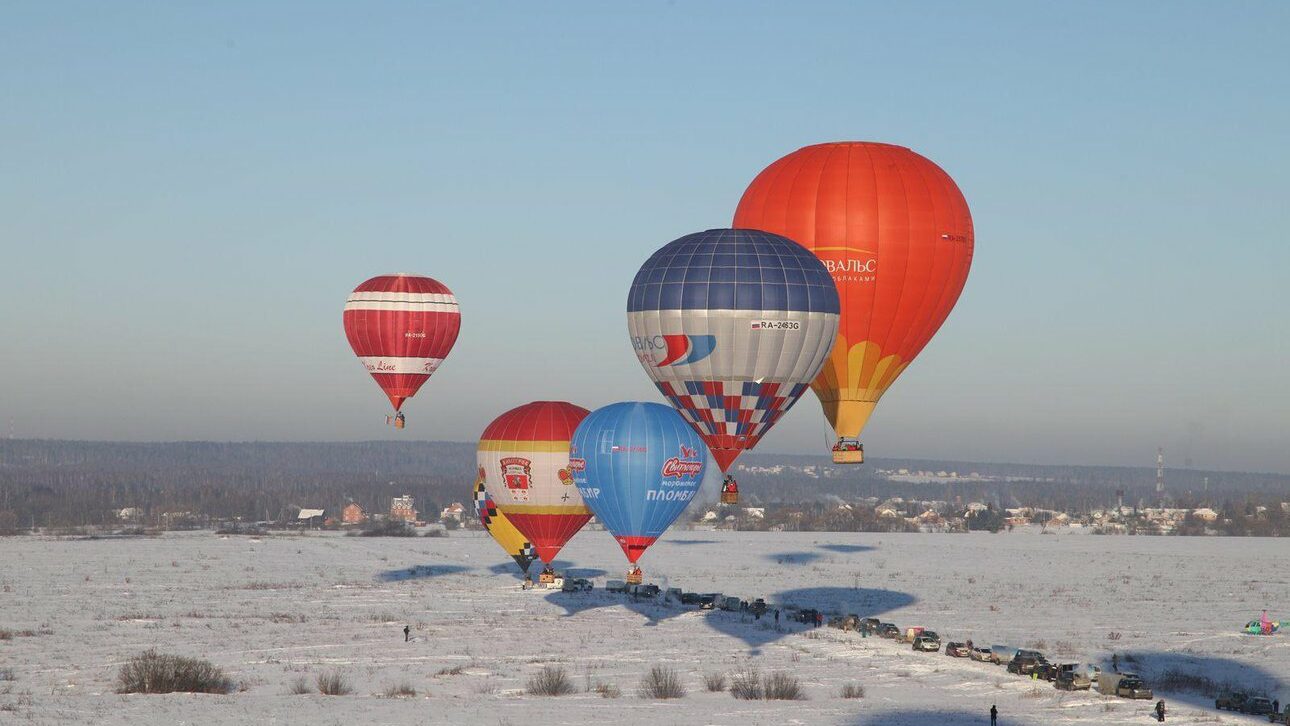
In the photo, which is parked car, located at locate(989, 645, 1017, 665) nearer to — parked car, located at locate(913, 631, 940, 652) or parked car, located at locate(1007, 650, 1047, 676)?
parked car, located at locate(1007, 650, 1047, 676)

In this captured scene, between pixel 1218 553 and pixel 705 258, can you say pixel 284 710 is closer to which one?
pixel 705 258

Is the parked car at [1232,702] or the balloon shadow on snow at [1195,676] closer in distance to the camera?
the parked car at [1232,702]

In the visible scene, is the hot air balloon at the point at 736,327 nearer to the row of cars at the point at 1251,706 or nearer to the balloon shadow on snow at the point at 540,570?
the row of cars at the point at 1251,706

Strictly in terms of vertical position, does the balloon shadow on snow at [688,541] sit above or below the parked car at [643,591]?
below

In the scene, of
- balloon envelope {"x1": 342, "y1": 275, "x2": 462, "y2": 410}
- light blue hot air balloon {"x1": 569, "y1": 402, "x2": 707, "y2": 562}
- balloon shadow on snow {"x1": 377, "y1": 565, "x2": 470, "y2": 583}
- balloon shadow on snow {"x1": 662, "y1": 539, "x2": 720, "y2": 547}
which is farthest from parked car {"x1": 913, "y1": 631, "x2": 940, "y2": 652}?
balloon shadow on snow {"x1": 662, "y1": 539, "x2": 720, "y2": 547}

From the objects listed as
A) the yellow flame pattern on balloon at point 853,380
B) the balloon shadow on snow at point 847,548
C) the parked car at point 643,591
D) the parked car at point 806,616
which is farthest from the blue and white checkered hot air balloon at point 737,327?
the balloon shadow on snow at point 847,548

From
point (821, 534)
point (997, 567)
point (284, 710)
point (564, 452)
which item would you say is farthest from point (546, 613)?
point (821, 534)
